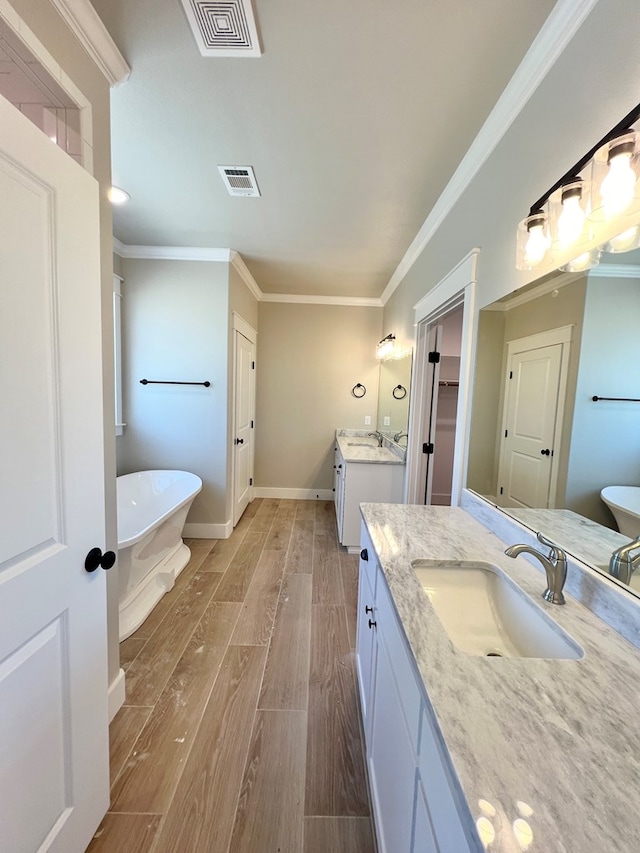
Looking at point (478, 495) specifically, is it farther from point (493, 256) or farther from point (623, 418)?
point (493, 256)

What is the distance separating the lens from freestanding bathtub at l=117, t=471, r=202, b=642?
81.2 inches

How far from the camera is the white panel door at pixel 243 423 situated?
358 centimetres

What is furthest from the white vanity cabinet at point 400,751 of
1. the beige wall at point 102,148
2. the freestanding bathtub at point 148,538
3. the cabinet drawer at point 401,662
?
the freestanding bathtub at point 148,538

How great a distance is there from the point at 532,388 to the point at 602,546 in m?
0.55

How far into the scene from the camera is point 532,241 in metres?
1.16

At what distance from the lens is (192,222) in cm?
258

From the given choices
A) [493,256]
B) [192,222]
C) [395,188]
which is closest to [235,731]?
[493,256]

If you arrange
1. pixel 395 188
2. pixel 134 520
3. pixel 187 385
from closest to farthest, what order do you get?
pixel 395 188, pixel 134 520, pixel 187 385

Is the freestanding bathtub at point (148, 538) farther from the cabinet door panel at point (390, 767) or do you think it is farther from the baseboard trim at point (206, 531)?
the cabinet door panel at point (390, 767)

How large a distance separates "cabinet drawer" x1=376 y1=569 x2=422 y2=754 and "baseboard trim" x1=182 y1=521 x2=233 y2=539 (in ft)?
8.08

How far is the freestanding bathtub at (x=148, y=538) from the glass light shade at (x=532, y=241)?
7.44ft

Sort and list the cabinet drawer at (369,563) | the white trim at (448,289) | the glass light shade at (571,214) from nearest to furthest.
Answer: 1. the glass light shade at (571,214)
2. the cabinet drawer at (369,563)
3. the white trim at (448,289)

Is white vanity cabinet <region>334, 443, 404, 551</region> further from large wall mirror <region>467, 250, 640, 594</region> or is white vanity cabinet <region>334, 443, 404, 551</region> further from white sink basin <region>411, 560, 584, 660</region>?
white sink basin <region>411, 560, 584, 660</region>

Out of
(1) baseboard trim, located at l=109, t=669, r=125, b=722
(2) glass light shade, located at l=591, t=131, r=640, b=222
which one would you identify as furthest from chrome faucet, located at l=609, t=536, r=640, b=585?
(1) baseboard trim, located at l=109, t=669, r=125, b=722
